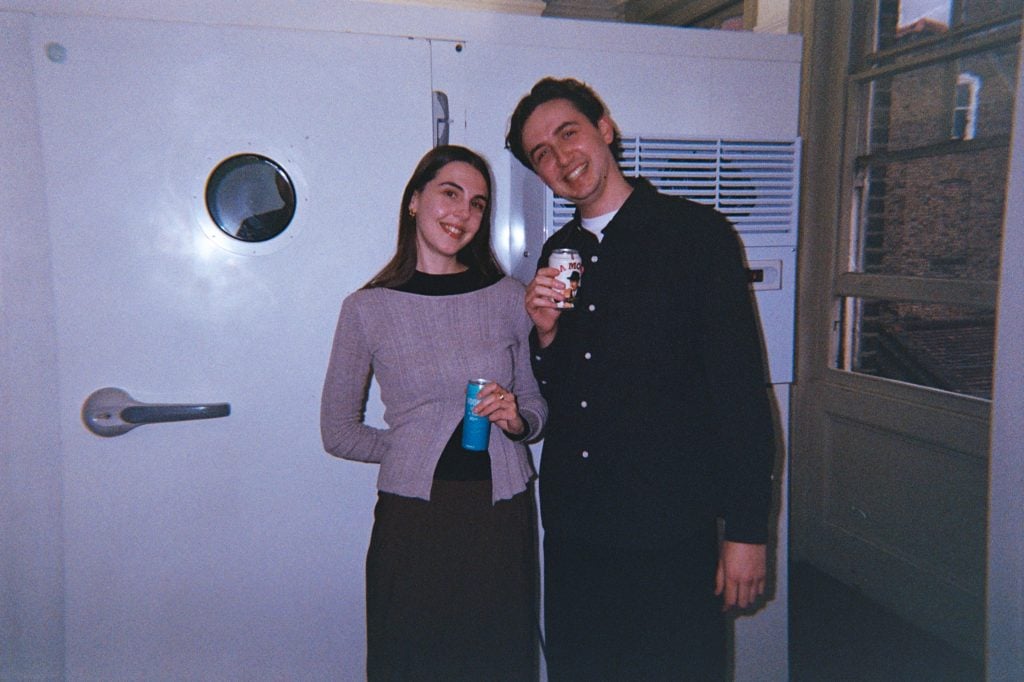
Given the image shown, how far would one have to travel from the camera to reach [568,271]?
1.30 m

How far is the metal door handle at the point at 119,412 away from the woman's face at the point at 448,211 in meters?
0.70

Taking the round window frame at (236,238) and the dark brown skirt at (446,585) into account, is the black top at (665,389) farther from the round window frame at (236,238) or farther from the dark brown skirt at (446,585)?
the round window frame at (236,238)

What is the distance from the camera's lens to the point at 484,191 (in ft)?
5.07

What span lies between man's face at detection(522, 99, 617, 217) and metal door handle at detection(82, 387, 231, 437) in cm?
104

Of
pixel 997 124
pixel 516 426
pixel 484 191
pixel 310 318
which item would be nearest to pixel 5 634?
pixel 310 318

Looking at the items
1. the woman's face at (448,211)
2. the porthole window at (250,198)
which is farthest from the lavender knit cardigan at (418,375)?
the porthole window at (250,198)

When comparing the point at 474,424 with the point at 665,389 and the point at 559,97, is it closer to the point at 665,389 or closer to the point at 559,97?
the point at 665,389

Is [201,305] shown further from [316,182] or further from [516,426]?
[516,426]

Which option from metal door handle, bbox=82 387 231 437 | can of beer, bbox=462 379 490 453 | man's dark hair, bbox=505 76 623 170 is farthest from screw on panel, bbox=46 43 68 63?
can of beer, bbox=462 379 490 453

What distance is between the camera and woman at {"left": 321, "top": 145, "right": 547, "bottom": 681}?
1.43 m

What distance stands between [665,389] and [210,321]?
111cm

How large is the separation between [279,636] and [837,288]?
267cm

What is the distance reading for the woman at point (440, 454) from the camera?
4.68 feet

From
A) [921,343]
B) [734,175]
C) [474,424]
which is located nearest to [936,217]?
[921,343]
